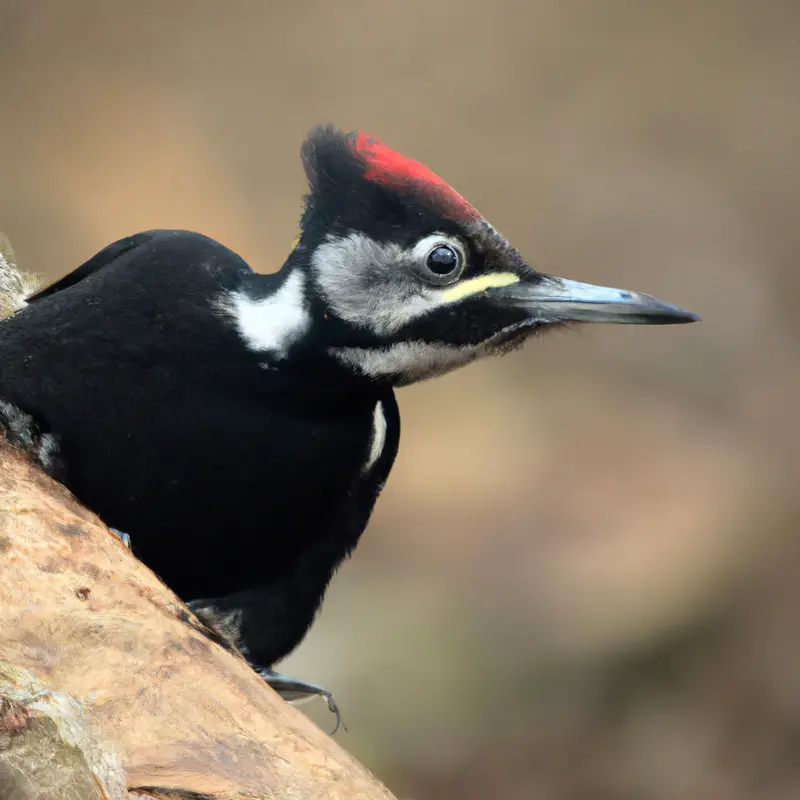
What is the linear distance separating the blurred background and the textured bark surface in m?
3.36

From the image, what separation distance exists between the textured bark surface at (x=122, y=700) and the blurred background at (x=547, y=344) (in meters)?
3.36

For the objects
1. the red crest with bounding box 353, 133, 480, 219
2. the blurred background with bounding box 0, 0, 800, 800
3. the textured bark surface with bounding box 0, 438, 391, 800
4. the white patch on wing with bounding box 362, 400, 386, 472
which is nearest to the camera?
the textured bark surface with bounding box 0, 438, 391, 800

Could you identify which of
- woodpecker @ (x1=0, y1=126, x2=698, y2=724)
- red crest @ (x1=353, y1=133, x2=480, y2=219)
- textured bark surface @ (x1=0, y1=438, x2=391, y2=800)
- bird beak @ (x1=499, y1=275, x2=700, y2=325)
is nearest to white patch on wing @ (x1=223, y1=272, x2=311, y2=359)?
woodpecker @ (x1=0, y1=126, x2=698, y2=724)

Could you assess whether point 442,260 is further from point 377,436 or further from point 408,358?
point 377,436

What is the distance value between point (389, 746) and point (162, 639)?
343cm

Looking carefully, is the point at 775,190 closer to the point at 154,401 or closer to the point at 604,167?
the point at 604,167

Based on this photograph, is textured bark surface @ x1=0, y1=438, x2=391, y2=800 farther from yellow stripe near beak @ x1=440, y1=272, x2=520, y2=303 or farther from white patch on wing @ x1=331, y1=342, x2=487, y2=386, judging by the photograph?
yellow stripe near beak @ x1=440, y1=272, x2=520, y2=303

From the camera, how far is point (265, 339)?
2008 millimetres

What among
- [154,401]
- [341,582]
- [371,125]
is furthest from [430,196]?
[371,125]

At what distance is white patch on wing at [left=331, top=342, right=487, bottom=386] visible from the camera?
1977mm

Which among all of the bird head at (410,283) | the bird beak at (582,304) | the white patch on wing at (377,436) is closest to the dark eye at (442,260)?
the bird head at (410,283)

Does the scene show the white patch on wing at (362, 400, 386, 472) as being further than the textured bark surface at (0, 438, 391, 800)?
Yes

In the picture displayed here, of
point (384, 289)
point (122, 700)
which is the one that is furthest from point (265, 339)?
point (122, 700)

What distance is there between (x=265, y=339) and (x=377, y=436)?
384mm
